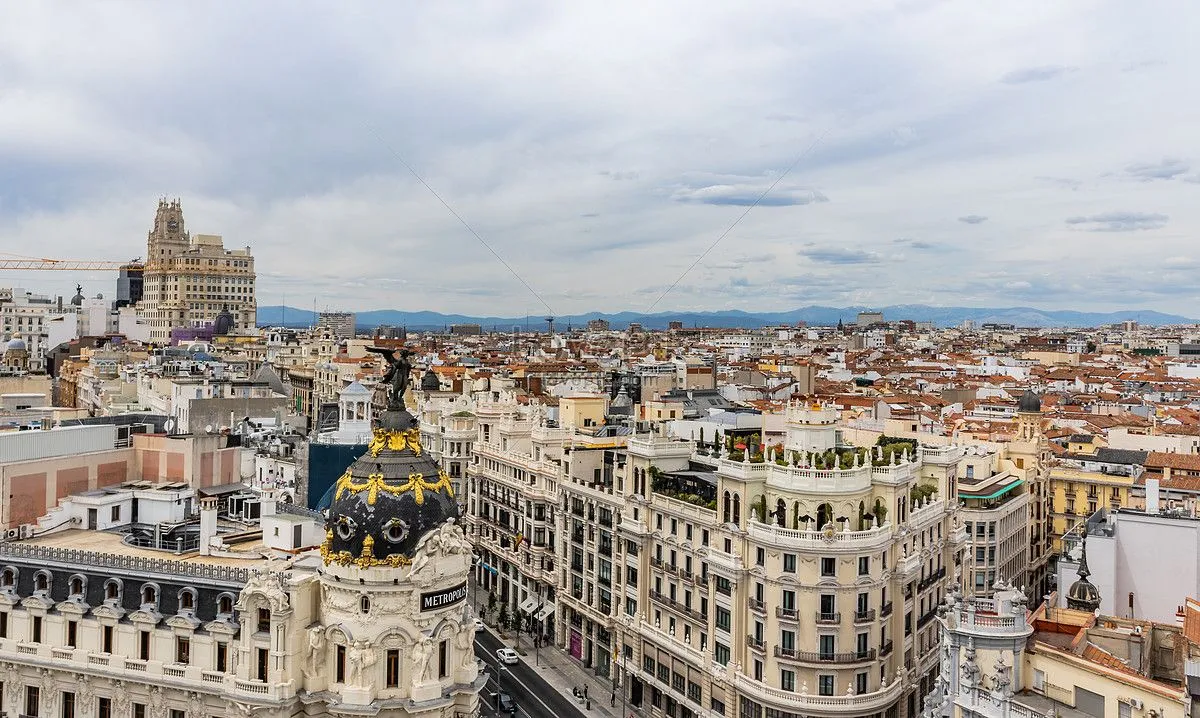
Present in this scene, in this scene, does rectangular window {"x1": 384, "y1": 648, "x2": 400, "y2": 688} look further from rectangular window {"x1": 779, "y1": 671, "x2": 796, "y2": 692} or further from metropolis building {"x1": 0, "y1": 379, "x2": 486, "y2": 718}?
rectangular window {"x1": 779, "y1": 671, "x2": 796, "y2": 692}

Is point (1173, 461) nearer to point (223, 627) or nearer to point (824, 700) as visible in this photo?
point (824, 700)

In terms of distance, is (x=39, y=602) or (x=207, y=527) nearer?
(x=39, y=602)

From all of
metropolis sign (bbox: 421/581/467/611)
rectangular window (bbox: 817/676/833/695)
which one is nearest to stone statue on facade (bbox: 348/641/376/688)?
metropolis sign (bbox: 421/581/467/611)

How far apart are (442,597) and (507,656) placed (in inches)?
1615

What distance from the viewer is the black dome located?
175 ft

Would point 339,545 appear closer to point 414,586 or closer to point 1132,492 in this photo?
point 414,586

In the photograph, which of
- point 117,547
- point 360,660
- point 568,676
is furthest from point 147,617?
point 568,676

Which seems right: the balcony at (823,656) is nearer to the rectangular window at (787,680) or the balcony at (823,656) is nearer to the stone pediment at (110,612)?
the rectangular window at (787,680)

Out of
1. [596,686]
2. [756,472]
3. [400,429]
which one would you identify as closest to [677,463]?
[756,472]

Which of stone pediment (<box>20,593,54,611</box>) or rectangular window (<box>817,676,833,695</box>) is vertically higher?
stone pediment (<box>20,593,54,611</box>)

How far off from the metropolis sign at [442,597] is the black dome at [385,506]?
2.20 metres

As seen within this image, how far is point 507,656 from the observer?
92.8 meters

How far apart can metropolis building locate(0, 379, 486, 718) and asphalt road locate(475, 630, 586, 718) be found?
87.5 feet

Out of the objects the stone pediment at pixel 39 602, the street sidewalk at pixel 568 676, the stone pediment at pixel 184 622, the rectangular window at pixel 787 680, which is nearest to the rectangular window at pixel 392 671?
the stone pediment at pixel 184 622
